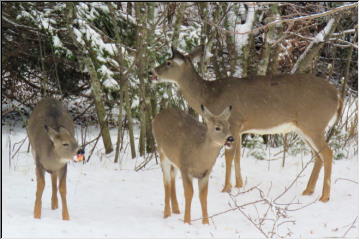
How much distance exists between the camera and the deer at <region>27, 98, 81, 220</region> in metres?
7.23

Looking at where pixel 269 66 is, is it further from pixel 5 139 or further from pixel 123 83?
pixel 5 139

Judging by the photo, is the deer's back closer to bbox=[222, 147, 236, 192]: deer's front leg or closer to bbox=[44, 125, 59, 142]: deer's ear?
bbox=[222, 147, 236, 192]: deer's front leg

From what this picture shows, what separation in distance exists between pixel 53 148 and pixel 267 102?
3.42 meters

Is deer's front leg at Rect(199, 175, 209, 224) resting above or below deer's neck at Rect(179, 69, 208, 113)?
below

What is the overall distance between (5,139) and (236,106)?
4354 mm

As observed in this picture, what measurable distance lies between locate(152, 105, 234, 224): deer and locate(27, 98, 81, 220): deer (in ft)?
3.73

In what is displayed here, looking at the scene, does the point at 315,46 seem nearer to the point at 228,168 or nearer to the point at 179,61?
the point at 179,61

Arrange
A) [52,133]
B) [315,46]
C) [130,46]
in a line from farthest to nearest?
[130,46] < [315,46] < [52,133]

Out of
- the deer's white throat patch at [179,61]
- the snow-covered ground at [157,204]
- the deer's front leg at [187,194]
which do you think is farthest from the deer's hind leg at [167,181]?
the deer's white throat patch at [179,61]

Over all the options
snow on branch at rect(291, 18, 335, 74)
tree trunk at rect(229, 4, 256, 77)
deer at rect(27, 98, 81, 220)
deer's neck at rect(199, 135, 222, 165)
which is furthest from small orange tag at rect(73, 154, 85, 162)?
snow on branch at rect(291, 18, 335, 74)

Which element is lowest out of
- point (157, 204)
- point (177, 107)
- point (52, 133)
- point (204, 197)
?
point (157, 204)

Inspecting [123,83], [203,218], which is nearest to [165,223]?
[203,218]

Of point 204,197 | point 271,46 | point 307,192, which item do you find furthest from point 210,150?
point 271,46

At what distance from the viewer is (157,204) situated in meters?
8.28
